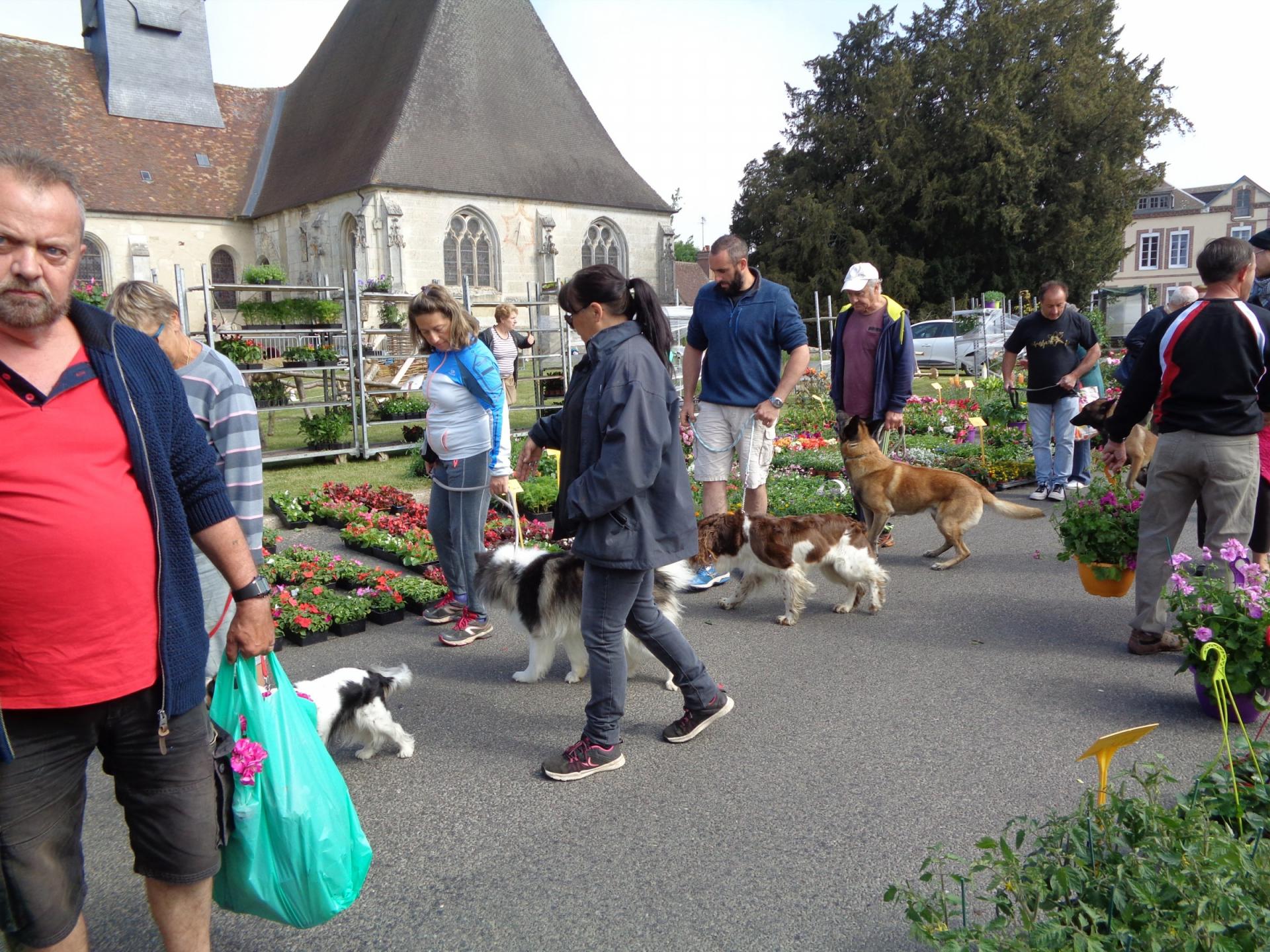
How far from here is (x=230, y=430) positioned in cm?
336

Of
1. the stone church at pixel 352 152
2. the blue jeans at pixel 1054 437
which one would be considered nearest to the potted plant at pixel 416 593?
the blue jeans at pixel 1054 437

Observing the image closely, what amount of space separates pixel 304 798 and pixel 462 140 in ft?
126

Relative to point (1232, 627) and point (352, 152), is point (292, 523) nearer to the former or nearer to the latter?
point (1232, 627)

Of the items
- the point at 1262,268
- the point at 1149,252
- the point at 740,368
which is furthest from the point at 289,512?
the point at 1149,252

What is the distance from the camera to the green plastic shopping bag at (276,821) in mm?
2420

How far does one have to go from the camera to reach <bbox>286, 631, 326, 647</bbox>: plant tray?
5922 mm

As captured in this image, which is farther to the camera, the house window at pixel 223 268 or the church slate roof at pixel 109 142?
the house window at pixel 223 268

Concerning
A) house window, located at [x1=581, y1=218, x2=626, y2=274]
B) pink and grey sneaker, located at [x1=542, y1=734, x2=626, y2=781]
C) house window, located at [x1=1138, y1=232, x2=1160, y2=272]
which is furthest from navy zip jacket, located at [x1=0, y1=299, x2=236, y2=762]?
house window, located at [x1=1138, y1=232, x2=1160, y2=272]

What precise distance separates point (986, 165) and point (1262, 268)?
118 ft

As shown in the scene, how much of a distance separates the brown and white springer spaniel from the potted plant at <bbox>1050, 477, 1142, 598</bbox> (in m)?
1.23

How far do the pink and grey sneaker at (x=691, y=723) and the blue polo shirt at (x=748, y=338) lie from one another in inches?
110

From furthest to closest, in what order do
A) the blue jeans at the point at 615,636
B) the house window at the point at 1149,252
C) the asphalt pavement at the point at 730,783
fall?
the house window at the point at 1149,252 < the blue jeans at the point at 615,636 < the asphalt pavement at the point at 730,783

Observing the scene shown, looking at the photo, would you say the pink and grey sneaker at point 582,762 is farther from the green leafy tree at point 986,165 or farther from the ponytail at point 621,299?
the green leafy tree at point 986,165

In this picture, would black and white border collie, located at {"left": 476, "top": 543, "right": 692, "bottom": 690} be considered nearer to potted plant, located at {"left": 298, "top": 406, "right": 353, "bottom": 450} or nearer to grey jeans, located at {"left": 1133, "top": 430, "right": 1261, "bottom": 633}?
grey jeans, located at {"left": 1133, "top": 430, "right": 1261, "bottom": 633}
